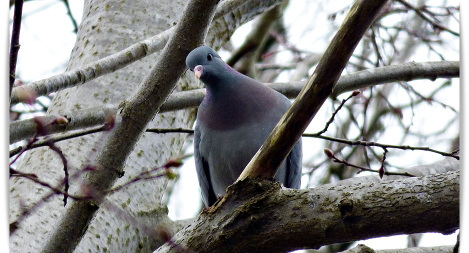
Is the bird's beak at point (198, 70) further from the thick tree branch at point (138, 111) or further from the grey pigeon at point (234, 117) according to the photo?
the thick tree branch at point (138, 111)

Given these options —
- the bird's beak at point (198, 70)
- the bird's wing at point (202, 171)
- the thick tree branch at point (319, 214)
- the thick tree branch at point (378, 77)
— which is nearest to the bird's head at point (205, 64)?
the bird's beak at point (198, 70)

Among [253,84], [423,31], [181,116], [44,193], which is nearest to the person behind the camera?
[44,193]

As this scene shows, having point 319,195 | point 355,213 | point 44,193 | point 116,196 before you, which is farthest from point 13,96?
point 355,213

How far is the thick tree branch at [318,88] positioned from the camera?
148 cm

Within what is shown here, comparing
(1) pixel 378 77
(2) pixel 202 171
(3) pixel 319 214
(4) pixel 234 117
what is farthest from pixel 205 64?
(3) pixel 319 214

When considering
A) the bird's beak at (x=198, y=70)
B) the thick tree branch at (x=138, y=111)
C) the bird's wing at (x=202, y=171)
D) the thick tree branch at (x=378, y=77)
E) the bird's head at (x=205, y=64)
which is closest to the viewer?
the thick tree branch at (x=138, y=111)

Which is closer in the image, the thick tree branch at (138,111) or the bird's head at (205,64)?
the thick tree branch at (138,111)

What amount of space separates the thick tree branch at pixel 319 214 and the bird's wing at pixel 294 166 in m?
0.95

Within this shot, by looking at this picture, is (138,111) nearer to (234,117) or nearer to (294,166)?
(234,117)

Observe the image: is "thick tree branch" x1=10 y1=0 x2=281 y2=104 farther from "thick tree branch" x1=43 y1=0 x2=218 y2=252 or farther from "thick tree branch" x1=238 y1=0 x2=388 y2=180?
"thick tree branch" x1=238 y1=0 x2=388 y2=180

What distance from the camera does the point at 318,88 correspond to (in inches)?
59.7

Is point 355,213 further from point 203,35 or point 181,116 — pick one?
point 181,116

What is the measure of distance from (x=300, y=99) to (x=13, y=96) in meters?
0.87

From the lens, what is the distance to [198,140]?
2600mm
